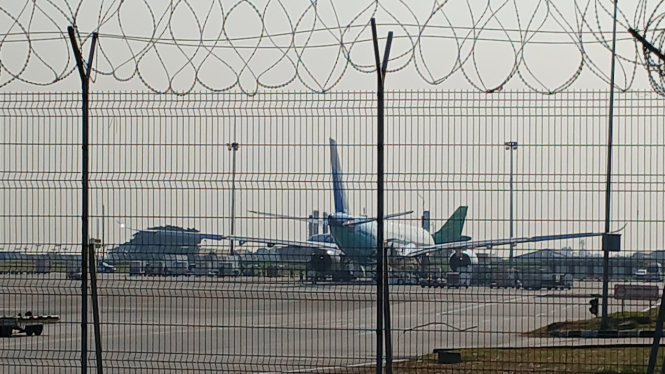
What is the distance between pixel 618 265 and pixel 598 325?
355 inches

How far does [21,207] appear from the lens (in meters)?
8.65

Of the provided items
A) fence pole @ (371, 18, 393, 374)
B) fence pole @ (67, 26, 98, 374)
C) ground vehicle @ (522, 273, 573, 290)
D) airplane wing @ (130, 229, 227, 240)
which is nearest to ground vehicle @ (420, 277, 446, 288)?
ground vehicle @ (522, 273, 573, 290)

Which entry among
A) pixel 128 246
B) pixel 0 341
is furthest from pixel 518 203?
pixel 0 341

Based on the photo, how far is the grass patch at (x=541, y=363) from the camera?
10.0 meters

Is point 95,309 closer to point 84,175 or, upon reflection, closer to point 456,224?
point 84,175

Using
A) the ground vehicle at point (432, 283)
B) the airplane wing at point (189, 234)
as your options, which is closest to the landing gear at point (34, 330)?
the airplane wing at point (189, 234)

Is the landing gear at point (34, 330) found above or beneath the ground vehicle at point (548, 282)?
beneath

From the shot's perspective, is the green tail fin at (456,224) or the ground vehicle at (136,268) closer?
the green tail fin at (456,224)

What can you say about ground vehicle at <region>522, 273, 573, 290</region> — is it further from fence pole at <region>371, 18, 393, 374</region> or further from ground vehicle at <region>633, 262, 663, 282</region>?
fence pole at <region>371, 18, 393, 374</region>

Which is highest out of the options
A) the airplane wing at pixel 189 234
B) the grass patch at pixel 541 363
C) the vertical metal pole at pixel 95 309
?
the airplane wing at pixel 189 234

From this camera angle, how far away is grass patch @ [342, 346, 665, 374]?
32.8 ft

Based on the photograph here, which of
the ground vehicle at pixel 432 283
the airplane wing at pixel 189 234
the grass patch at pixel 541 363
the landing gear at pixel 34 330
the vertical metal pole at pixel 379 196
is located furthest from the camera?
the landing gear at pixel 34 330

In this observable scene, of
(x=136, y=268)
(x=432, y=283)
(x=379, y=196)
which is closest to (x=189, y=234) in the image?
(x=136, y=268)

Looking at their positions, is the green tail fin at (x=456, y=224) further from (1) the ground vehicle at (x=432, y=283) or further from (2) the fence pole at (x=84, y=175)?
(2) the fence pole at (x=84, y=175)
